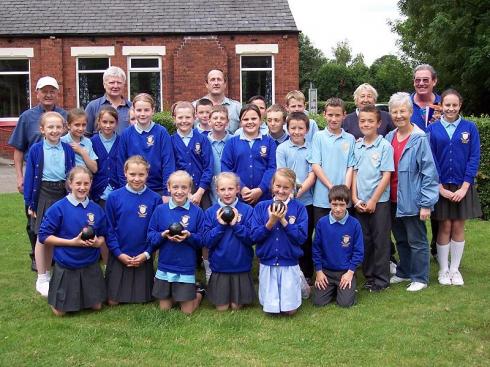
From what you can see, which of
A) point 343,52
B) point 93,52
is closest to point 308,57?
point 343,52

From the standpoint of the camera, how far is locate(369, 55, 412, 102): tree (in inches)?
1453

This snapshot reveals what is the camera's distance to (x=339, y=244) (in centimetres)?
592

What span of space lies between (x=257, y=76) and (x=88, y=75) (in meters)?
5.61

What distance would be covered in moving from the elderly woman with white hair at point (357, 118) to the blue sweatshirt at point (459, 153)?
596mm

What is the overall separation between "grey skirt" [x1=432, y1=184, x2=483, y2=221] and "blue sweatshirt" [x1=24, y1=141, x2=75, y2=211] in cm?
384

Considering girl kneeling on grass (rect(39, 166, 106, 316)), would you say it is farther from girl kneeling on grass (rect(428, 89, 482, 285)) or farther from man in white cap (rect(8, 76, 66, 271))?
girl kneeling on grass (rect(428, 89, 482, 285))

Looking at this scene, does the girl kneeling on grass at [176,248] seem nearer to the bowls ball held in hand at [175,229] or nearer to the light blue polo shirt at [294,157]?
the bowls ball held in hand at [175,229]

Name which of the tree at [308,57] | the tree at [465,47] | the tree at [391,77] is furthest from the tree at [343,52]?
the tree at [465,47]

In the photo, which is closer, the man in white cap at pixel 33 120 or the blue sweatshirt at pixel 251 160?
the blue sweatshirt at pixel 251 160

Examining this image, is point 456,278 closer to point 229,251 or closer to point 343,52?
point 229,251

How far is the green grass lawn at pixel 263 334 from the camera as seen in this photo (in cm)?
457

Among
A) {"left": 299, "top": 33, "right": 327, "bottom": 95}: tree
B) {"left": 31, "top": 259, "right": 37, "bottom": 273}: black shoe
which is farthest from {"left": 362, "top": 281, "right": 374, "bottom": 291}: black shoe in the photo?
{"left": 299, "top": 33, "right": 327, "bottom": 95}: tree

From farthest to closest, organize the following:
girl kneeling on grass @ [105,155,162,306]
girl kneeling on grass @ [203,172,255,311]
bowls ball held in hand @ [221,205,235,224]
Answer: girl kneeling on grass @ [105,155,162,306], girl kneeling on grass @ [203,172,255,311], bowls ball held in hand @ [221,205,235,224]

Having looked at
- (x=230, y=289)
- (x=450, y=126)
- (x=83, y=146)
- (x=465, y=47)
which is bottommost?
(x=230, y=289)
